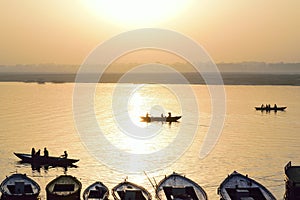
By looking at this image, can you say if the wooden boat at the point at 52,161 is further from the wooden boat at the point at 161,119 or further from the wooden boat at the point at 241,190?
the wooden boat at the point at 161,119

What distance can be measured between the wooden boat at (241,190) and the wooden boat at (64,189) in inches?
382

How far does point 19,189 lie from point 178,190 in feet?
34.7

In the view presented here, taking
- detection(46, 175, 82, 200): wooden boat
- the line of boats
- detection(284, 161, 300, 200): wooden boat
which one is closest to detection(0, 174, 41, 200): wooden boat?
the line of boats

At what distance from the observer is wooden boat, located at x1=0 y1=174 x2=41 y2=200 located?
97.8ft

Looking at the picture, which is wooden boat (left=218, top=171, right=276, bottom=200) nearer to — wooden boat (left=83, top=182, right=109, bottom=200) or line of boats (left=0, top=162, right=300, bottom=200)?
line of boats (left=0, top=162, right=300, bottom=200)

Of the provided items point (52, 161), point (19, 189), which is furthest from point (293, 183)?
point (52, 161)

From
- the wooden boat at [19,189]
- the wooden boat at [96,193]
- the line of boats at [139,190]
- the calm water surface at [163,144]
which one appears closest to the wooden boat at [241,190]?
the line of boats at [139,190]

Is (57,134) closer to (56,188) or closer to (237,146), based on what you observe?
(237,146)

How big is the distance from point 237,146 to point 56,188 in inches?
1239

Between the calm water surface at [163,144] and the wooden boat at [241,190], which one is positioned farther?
the calm water surface at [163,144]

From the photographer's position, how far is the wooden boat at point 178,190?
98.1ft

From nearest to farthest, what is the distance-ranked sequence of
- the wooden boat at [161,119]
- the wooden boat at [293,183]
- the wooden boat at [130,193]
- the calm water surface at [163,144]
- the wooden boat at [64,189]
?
the wooden boat at [130,193] → the wooden boat at [64,189] → the wooden boat at [293,183] → the calm water surface at [163,144] → the wooden boat at [161,119]

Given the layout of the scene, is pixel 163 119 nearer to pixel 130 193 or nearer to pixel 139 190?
pixel 139 190

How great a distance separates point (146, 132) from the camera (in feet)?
228
